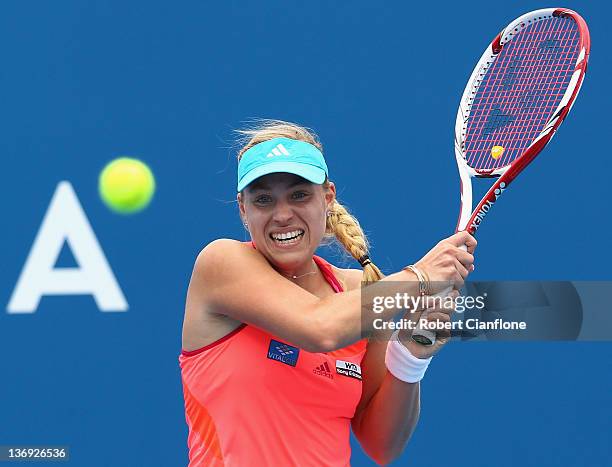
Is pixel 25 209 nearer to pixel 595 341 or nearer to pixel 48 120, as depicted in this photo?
pixel 48 120

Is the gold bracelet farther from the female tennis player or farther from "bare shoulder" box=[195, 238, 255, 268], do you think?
"bare shoulder" box=[195, 238, 255, 268]

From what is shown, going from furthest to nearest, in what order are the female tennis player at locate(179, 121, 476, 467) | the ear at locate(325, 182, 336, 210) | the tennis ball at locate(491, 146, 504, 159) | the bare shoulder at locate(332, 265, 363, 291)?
the tennis ball at locate(491, 146, 504, 159) < the bare shoulder at locate(332, 265, 363, 291) < the ear at locate(325, 182, 336, 210) < the female tennis player at locate(179, 121, 476, 467)

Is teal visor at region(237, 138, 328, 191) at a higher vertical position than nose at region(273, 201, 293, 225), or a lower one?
higher

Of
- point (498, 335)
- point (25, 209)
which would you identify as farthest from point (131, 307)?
point (498, 335)

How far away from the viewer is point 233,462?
6.44ft

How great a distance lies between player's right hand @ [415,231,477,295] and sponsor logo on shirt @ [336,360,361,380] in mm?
258

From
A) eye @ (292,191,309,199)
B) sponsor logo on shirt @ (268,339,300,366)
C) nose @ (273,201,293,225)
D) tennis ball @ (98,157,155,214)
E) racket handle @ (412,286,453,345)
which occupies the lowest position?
sponsor logo on shirt @ (268,339,300,366)

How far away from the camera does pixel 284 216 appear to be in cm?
197

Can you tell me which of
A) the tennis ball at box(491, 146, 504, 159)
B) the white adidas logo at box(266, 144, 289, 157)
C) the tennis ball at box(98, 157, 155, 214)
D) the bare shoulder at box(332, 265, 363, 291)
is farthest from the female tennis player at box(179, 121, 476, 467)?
the tennis ball at box(98, 157, 155, 214)

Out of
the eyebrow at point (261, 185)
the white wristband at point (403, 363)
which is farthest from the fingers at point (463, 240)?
the eyebrow at point (261, 185)

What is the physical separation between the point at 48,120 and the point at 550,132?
2037 millimetres

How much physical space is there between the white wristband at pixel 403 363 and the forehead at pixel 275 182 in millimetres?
448

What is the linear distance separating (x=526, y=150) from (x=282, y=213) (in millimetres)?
676

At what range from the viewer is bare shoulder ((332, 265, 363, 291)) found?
2.26 meters
